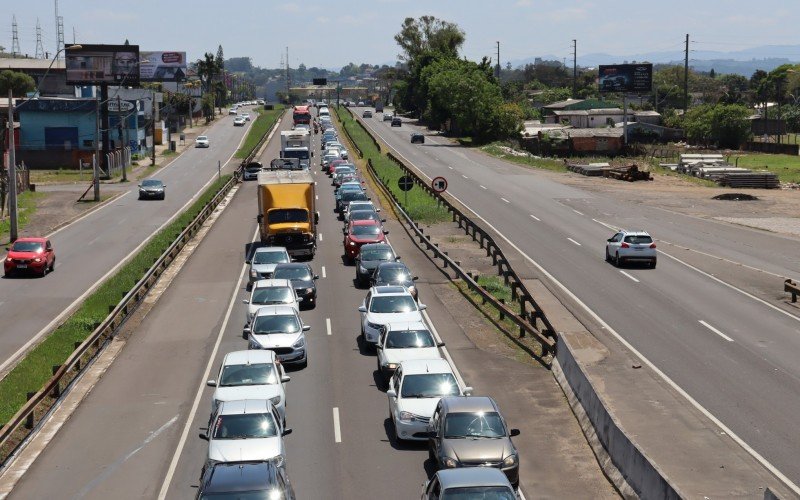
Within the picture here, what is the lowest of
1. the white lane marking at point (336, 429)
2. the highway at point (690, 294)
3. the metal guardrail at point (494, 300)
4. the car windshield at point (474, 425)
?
the highway at point (690, 294)

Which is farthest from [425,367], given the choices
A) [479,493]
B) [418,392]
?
[479,493]

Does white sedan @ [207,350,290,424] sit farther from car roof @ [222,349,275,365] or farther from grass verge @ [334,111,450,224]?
grass verge @ [334,111,450,224]

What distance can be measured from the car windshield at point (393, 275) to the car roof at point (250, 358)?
11938 mm

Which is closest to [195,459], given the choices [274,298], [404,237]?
[274,298]

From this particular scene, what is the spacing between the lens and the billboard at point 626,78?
11944 cm

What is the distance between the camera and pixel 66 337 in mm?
30422

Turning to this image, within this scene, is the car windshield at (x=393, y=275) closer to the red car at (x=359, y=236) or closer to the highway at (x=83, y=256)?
the red car at (x=359, y=236)

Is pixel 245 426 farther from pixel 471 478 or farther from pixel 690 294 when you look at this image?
pixel 690 294

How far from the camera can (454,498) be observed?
1435 cm

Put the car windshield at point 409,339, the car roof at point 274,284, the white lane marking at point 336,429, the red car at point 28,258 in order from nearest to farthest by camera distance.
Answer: the white lane marking at point 336,429, the car windshield at point 409,339, the car roof at point 274,284, the red car at point 28,258

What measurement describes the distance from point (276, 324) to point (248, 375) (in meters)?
5.02

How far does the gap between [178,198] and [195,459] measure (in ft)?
184

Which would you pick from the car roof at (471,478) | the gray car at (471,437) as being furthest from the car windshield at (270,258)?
the car roof at (471,478)

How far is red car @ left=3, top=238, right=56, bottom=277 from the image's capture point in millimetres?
41906
